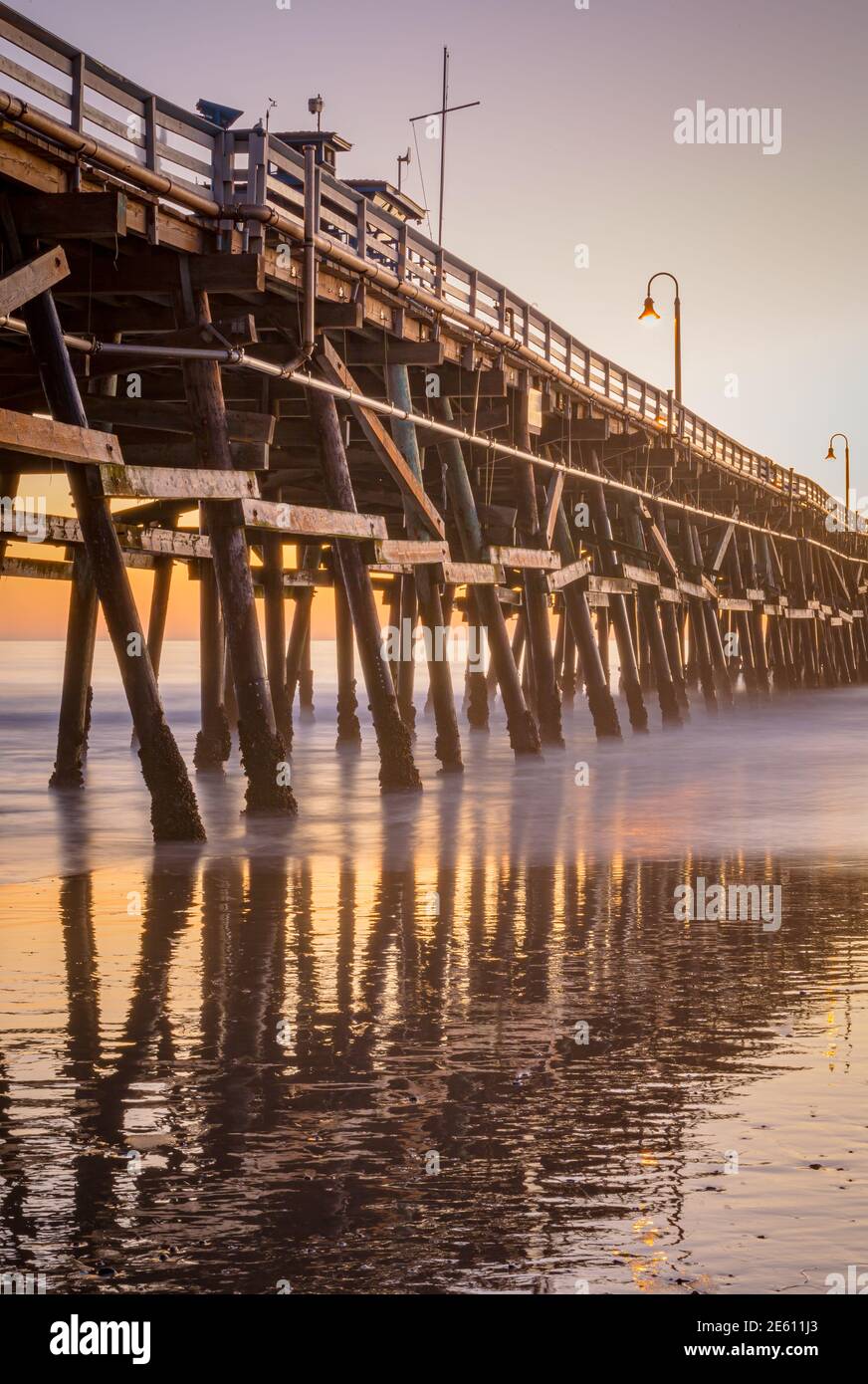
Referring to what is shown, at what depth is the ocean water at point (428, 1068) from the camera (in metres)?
4.04

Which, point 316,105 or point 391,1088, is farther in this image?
point 316,105

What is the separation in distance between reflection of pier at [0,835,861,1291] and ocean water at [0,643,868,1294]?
0.05 feet

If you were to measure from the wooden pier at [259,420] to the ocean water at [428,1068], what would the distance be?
8.71 ft

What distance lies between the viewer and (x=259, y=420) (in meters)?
14.4

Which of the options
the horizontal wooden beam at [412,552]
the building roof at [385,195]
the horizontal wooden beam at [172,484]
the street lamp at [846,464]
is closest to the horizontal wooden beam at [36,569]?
the horizontal wooden beam at [412,552]

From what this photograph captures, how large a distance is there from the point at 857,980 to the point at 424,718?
31201 millimetres

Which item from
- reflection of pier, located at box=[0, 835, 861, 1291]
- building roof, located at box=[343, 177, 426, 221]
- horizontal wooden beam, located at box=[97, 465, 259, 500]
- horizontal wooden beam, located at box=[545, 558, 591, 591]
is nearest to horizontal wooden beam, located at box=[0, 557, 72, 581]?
horizontal wooden beam, located at box=[97, 465, 259, 500]

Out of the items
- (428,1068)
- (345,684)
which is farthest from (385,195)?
(428,1068)

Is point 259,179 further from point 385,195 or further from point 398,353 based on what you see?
point 385,195

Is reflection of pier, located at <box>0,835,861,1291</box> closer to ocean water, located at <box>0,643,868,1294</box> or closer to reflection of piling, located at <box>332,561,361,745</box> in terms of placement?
ocean water, located at <box>0,643,868,1294</box>

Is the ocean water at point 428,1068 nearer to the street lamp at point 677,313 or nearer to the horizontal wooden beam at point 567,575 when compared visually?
the horizontal wooden beam at point 567,575

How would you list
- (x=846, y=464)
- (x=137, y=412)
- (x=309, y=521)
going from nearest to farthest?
(x=309, y=521) < (x=137, y=412) < (x=846, y=464)

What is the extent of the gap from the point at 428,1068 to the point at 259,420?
9478mm
